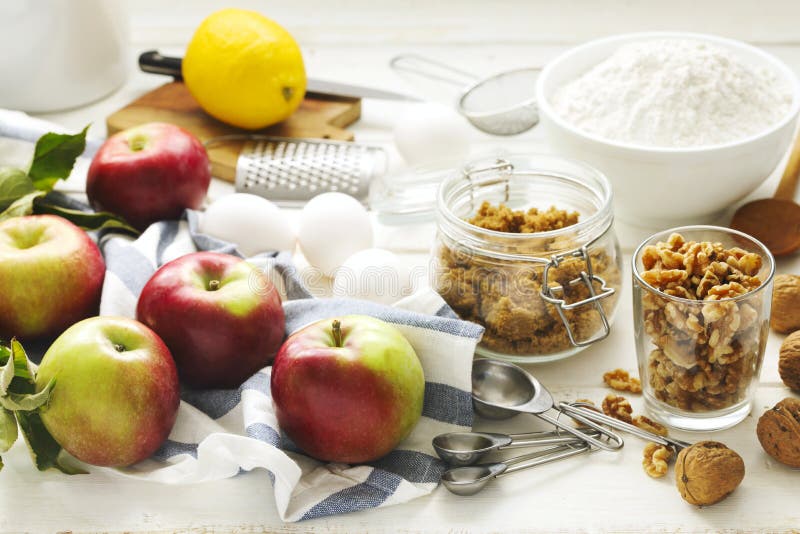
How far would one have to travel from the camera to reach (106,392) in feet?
2.64

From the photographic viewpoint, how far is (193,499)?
2.76 ft

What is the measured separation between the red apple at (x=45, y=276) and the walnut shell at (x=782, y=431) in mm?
679

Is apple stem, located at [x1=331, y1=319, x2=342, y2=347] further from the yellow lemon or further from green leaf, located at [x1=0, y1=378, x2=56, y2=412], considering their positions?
the yellow lemon

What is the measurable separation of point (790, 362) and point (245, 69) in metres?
0.82

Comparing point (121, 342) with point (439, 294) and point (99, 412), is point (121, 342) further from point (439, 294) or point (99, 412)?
point (439, 294)

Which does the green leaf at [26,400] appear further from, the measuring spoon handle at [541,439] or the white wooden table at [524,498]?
the measuring spoon handle at [541,439]

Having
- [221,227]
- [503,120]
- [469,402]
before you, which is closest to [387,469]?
[469,402]

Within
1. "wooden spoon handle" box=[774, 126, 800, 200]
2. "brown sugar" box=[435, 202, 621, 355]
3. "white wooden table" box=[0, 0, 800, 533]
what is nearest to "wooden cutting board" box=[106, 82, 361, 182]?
"white wooden table" box=[0, 0, 800, 533]

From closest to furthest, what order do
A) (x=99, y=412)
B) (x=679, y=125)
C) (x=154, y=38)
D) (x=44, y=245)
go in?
(x=99, y=412)
(x=44, y=245)
(x=679, y=125)
(x=154, y=38)

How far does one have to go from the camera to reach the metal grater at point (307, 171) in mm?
1294

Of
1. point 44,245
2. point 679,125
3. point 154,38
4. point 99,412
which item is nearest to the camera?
point 99,412

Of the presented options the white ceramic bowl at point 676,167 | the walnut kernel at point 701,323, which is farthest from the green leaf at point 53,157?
the walnut kernel at point 701,323

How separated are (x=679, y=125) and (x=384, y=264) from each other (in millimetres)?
380

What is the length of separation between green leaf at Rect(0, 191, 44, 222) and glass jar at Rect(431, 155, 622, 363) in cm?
47
